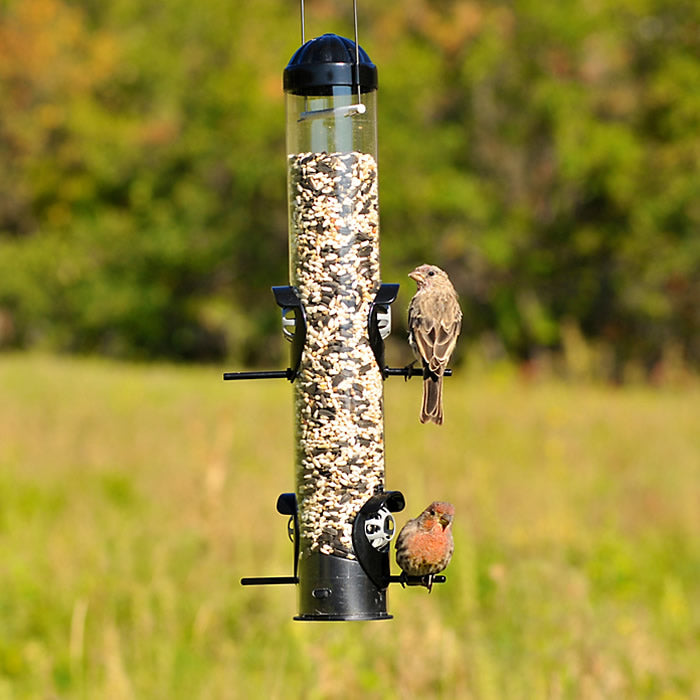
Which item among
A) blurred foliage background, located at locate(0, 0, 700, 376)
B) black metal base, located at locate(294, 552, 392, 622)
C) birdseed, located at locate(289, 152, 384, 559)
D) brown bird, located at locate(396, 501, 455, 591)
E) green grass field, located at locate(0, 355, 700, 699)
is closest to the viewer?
brown bird, located at locate(396, 501, 455, 591)

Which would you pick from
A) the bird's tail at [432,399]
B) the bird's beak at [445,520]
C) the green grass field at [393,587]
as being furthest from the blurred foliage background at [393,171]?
the bird's beak at [445,520]

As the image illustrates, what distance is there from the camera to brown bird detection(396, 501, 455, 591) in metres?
3.58

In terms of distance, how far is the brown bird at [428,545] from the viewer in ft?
11.7

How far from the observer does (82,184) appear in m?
29.2

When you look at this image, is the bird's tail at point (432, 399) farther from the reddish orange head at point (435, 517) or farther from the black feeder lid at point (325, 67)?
the black feeder lid at point (325, 67)

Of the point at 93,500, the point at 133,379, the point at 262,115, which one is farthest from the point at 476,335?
the point at 93,500

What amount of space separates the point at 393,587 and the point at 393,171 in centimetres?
Result: 1891

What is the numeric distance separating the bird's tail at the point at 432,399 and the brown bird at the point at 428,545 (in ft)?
0.96

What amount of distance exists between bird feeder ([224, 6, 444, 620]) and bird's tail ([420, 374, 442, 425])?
0.20 feet

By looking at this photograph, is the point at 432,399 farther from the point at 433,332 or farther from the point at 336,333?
the point at 336,333

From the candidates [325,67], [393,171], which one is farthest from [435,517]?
[393,171]

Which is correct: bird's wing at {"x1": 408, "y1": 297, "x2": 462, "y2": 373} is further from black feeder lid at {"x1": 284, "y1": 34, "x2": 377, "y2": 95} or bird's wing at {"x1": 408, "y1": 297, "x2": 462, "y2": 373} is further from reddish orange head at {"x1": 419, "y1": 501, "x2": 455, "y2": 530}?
black feeder lid at {"x1": 284, "y1": 34, "x2": 377, "y2": 95}

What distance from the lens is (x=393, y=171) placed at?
24969mm

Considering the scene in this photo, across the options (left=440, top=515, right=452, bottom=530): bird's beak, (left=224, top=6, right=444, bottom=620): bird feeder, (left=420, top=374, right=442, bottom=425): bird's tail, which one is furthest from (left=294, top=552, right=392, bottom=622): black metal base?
(left=420, top=374, right=442, bottom=425): bird's tail
